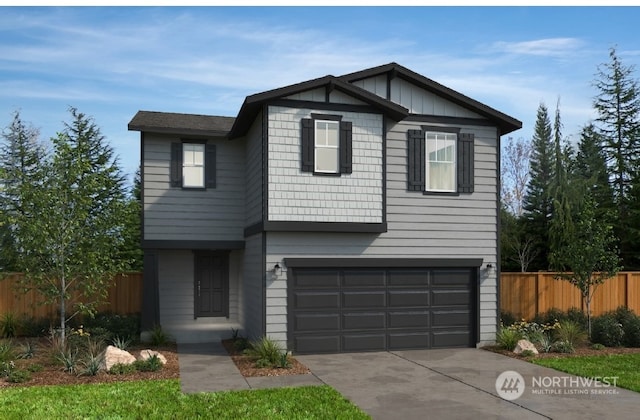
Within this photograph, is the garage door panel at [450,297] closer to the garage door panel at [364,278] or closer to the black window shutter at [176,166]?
the garage door panel at [364,278]

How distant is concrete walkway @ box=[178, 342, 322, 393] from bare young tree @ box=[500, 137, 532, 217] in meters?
27.1

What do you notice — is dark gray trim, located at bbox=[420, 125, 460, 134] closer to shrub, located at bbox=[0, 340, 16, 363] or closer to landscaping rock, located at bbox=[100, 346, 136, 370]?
landscaping rock, located at bbox=[100, 346, 136, 370]

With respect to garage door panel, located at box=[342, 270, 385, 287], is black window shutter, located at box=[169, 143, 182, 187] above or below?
above

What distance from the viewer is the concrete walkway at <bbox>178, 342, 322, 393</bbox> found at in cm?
952

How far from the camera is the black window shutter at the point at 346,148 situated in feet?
41.0

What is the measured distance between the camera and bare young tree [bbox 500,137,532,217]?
35.4 meters

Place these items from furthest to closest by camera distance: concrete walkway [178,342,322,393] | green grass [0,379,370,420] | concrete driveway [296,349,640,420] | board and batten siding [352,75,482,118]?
board and batten siding [352,75,482,118], concrete walkway [178,342,322,393], concrete driveway [296,349,640,420], green grass [0,379,370,420]

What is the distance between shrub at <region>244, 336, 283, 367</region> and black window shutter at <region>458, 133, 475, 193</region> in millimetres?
5929

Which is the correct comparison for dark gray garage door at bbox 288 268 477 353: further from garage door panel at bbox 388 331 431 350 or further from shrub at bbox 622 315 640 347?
shrub at bbox 622 315 640 347

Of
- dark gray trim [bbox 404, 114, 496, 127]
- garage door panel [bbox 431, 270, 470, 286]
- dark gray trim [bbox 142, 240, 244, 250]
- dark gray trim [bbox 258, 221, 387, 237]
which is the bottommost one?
garage door panel [bbox 431, 270, 470, 286]

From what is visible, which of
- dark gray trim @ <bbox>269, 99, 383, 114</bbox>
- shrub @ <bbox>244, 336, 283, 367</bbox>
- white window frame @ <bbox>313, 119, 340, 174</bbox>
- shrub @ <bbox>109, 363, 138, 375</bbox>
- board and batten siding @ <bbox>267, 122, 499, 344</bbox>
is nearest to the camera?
shrub @ <bbox>109, 363, 138, 375</bbox>

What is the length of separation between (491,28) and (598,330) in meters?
7.99

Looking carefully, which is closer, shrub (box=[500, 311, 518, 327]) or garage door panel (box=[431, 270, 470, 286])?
garage door panel (box=[431, 270, 470, 286])

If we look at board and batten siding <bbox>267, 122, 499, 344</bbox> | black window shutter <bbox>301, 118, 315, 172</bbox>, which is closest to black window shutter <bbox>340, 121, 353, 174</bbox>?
black window shutter <bbox>301, 118, 315, 172</bbox>
